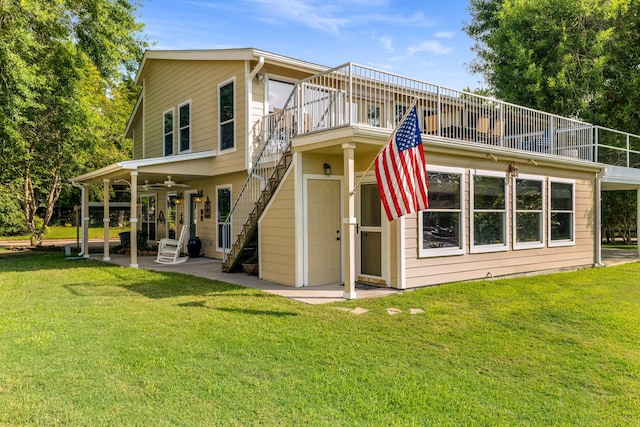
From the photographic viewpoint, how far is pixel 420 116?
8.28 metres

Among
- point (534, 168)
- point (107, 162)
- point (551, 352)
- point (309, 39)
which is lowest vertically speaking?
point (551, 352)

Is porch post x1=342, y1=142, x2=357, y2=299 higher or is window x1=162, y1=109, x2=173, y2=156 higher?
window x1=162, y1=109, x2=173, y2=156

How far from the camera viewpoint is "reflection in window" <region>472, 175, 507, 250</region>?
847cm

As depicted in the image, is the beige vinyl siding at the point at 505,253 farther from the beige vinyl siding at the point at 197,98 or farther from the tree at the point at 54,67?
the tree at the point at 54,67

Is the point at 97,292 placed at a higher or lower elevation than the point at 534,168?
lower

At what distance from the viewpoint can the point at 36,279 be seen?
28.3 ft

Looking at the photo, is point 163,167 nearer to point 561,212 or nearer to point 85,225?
point 85,225

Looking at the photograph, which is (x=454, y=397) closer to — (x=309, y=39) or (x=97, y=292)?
(x=97, y=292)

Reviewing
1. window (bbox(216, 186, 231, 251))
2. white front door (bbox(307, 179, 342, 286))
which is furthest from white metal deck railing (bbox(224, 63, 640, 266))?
window (bbox(216, 186, 231, 251))

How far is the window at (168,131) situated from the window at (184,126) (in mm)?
669

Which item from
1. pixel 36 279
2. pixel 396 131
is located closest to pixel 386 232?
pixel 396 131

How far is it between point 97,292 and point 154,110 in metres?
9.70

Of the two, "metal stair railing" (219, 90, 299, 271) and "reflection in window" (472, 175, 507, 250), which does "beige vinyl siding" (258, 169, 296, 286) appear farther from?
"reflection in window" (472, 175, 507, 250)

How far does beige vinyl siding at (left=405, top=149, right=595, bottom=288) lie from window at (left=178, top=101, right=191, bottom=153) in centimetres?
835
